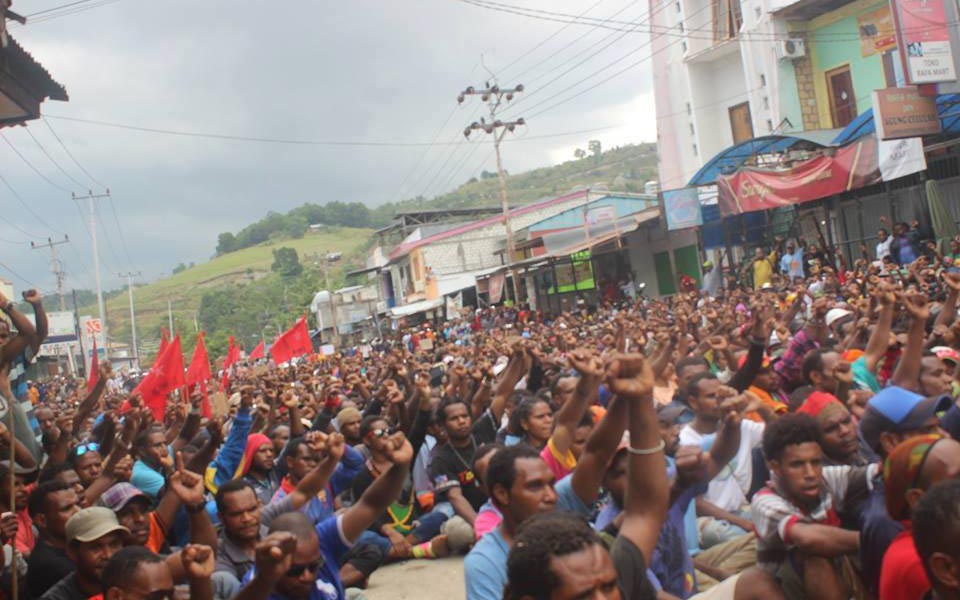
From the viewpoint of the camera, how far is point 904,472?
2.79m

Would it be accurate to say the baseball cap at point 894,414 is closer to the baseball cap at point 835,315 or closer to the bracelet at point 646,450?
the bracelet at point 646,450

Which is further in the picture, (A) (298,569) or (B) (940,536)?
(A) (298,569)

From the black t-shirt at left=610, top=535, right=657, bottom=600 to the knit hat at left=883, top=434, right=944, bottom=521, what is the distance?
2.60ft

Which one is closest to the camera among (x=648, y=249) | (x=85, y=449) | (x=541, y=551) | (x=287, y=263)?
(x=541, y=551)

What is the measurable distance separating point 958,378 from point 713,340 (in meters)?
1.44

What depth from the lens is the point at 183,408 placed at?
9.52m

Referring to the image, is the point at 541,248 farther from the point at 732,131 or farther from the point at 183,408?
the point at 183,408

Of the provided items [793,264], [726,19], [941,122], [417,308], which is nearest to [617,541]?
[941,122]

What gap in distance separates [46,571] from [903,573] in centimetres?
376

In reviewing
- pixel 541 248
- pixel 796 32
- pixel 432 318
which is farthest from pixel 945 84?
pixel 432 318

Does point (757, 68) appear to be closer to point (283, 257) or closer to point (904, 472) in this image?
point (904, 472)

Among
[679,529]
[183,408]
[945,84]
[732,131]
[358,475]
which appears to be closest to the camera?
[679,529]

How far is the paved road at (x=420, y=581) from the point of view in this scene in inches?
235

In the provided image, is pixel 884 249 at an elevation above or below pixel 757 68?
below
